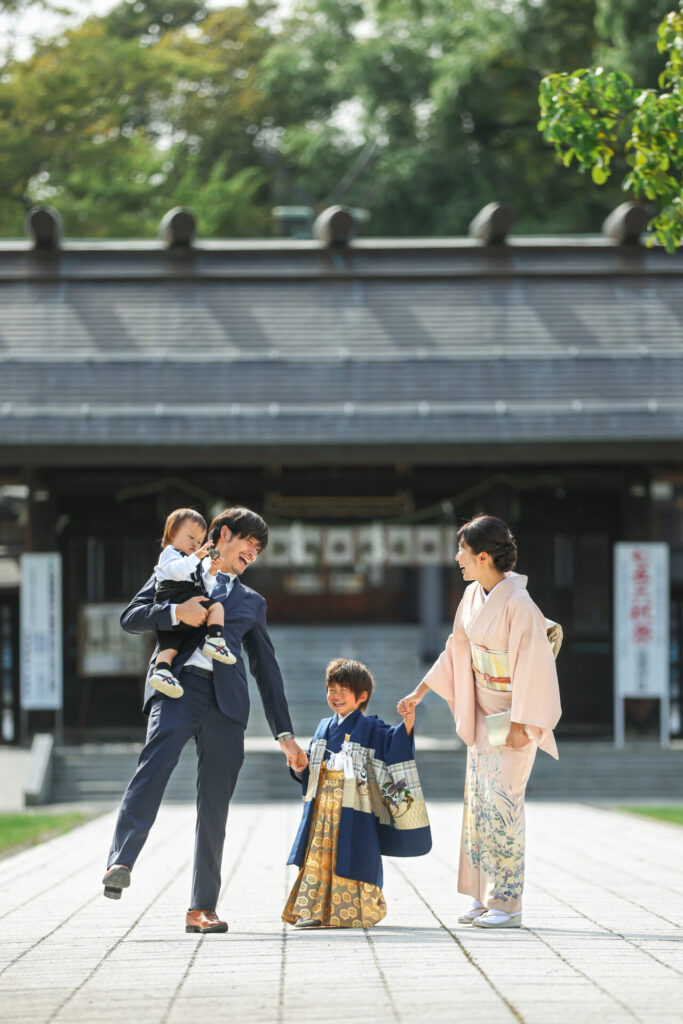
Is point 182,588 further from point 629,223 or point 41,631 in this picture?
point 629,223

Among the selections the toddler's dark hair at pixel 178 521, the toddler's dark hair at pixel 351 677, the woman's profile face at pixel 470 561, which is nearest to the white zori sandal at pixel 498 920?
the toddler's dark hair at pixel 351 677

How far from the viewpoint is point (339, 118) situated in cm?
2925

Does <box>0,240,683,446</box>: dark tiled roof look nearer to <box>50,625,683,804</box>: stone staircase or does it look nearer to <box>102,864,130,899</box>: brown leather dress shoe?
<box>50,625,683,804</box>: stone staircase

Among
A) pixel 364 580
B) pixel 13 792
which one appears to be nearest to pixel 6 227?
pixel 364 580

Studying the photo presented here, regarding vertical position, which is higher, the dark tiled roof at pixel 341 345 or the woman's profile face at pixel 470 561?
the dark tiled roof at pixel 341 345

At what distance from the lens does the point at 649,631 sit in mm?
15688

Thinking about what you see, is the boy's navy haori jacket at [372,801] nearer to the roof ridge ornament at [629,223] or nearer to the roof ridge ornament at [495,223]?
the roof ridge ornament at [495,223]

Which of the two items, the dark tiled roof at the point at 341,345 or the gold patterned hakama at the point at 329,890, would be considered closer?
the gold patterned hakama at the point at 329,890

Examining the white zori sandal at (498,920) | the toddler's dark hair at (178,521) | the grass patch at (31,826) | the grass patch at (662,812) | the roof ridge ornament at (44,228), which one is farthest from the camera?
the roof ridge ornament at (44,228)

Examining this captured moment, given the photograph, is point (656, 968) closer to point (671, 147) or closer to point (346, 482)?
point (671, 147)

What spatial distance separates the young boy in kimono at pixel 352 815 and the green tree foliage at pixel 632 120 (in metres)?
3.05

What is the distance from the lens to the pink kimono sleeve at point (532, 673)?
18.0 feet

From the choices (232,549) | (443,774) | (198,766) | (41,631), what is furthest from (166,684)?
(41,631)

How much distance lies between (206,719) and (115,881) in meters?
0.71
